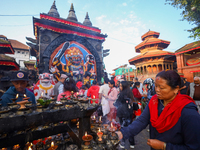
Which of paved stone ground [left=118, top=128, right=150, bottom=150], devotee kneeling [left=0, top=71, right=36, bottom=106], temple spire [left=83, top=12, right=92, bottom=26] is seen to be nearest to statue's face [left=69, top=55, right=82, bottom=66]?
temple spire [left=83, top=12, right=92, bottom=26]

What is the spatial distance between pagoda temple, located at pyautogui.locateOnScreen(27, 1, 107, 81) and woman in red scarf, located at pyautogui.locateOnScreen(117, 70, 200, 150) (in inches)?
369

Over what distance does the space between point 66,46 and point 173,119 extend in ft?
34.5

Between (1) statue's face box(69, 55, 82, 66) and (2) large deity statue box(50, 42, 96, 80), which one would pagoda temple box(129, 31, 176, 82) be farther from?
(1) statue's face box(69, 55, 82, 66)

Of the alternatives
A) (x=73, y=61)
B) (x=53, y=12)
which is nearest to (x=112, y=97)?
(x=73, y=61)

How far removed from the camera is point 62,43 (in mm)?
10086

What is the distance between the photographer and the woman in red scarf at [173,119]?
3.34 ft

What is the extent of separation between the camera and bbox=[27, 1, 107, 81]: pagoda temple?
910 cm

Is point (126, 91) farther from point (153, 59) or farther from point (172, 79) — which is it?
point (153, 59)

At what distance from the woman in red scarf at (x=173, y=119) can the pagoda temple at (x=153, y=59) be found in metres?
19.2

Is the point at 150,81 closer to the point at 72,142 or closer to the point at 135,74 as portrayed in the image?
the point at 72,142

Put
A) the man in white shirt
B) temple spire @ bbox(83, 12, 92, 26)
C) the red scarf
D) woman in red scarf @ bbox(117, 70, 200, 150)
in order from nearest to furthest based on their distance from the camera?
woman in red scarf @ bbox(117, 70, 200, 150), the red scarf, the man in white shirt, temple spire @ bbox(83, 12, 92, 26)

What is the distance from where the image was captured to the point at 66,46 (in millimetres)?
10141

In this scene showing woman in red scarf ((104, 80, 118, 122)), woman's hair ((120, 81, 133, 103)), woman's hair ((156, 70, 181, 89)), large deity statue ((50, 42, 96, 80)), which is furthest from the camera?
large deity statue ((50, 42, 96, 80))

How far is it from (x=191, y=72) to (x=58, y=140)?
1810 cm
